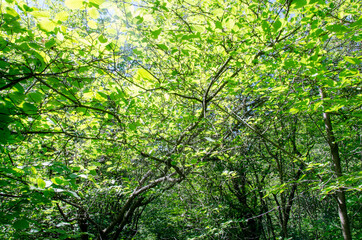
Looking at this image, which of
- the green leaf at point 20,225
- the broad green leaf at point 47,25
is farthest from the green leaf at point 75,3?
the green leaf at point 20,225

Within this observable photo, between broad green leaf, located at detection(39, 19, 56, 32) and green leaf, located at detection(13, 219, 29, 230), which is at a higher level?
broad green leaf, located at detection(39, 19, 56, 32)

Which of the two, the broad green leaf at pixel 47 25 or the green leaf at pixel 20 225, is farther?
the green leaf at pixel 20 225

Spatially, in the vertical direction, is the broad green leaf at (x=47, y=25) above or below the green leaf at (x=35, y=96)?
above

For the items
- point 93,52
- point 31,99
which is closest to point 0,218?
point 31,99

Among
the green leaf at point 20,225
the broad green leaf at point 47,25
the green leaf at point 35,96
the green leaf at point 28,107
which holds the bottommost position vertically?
the green leaf at point 20,225

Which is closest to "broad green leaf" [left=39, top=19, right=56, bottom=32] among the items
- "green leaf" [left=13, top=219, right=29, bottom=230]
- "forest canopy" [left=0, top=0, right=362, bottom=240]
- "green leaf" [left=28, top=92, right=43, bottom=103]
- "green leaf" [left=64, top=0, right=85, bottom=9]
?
"forest canopy" [left=0, top=0, right=362, bottom=240]

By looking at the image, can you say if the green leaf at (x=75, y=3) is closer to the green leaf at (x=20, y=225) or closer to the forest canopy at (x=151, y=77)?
the forest canopy at (x=151, y=77)

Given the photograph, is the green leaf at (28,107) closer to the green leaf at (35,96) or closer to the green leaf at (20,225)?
the green leaf at (35,96)

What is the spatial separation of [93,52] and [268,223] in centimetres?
702

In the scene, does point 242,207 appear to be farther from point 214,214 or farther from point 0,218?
point 0,218

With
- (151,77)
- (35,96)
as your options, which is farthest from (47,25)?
(151,77)

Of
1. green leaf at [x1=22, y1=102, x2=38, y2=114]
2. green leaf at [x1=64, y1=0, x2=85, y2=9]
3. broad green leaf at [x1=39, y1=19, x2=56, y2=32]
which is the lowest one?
green leaf at [x1=22, y1=102, x2=38, y2=114]

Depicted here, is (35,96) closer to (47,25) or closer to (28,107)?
(28,107)

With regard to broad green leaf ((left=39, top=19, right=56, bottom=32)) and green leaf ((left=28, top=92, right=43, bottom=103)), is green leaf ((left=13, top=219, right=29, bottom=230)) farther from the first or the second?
broad green leaf ((left=39, top=19, right=56, bottom=32))
